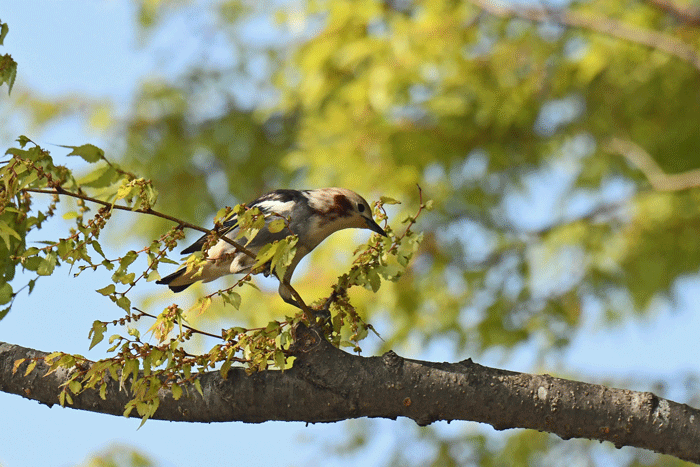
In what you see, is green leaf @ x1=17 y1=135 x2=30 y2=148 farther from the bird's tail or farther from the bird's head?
the bird's head

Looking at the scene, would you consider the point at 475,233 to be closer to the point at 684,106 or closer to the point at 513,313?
the point at 513,313

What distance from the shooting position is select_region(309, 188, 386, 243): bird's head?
2.92m

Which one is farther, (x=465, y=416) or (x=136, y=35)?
(x=136, y=35)

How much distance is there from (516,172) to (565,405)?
5463mm

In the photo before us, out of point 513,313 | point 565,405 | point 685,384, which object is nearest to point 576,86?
point 513,313

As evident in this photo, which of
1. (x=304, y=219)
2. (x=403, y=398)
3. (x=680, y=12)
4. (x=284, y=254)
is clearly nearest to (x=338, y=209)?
(x=304, y=219)

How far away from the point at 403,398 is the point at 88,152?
1291mm

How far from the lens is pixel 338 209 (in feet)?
9.66

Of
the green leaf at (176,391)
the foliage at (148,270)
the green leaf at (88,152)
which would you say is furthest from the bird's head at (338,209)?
the green leaf at (176,391)

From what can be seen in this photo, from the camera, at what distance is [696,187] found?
653 cm

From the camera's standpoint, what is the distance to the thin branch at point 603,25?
19.7ft

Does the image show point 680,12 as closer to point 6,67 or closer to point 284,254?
point 284,254

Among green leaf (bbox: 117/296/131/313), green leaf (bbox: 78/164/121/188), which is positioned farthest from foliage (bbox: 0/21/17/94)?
green leaf (bbox: 117/296/131/313)

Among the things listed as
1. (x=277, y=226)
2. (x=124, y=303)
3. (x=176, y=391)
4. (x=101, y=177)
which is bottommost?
(x=176, y=391)
